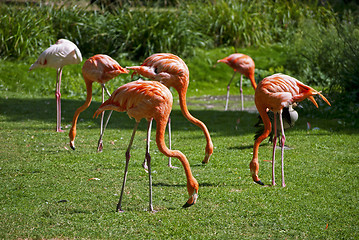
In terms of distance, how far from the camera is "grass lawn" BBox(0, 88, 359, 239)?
395 cm

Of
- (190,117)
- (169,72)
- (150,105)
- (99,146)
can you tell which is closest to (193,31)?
(99,146)

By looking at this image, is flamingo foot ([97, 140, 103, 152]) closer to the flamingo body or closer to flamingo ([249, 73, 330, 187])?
the flamingo body

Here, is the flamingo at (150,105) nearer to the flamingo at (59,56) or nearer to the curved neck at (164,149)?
the curved neck at (164,149)

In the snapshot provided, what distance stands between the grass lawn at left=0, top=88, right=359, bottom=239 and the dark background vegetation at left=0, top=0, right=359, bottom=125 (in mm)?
3660

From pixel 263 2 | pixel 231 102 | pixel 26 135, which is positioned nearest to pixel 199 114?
pixel 231 102

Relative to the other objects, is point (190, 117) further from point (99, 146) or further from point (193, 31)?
point (193, 31)

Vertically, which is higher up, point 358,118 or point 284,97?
point 284,97

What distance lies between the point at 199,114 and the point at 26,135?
3.79 m

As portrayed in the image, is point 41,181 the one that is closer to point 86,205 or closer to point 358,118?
point 86,205

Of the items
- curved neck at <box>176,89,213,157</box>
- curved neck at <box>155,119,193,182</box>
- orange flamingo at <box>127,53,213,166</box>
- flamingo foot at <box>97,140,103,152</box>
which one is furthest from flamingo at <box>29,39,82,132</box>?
curved neck at <box>155,119,193,182</box>

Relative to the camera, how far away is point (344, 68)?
9.46 metres

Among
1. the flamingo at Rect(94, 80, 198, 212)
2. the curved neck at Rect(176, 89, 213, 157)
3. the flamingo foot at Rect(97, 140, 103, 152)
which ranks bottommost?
the flamingo foot at Rect(97, 140, 103, 152)

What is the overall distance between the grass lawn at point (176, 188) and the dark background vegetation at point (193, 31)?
3660mm

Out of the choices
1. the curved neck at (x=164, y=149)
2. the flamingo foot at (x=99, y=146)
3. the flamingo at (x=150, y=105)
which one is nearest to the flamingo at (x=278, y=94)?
the curved neck at (x=164, y=149)
